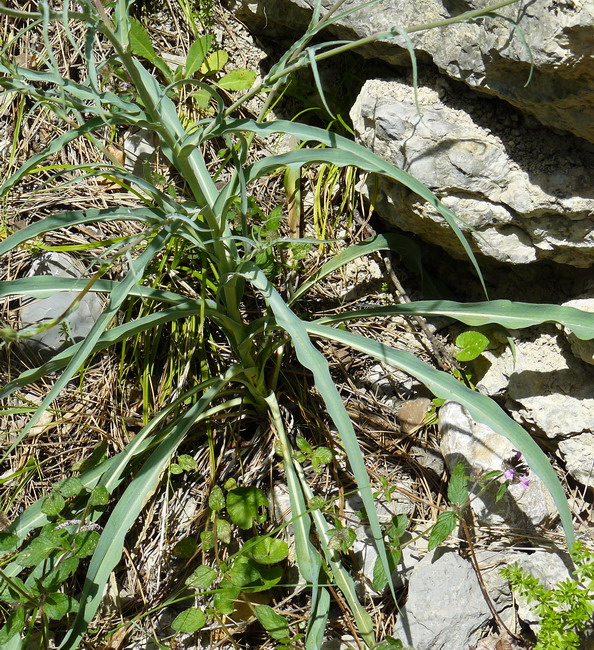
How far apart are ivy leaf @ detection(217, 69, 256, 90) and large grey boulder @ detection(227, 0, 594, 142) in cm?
25

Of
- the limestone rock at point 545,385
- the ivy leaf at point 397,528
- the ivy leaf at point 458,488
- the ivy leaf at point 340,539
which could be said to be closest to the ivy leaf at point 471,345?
the limestone rock at point 545,385

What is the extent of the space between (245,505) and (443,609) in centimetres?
45

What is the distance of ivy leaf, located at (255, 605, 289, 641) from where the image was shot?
1297 mm

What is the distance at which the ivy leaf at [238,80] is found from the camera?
1.79 metres

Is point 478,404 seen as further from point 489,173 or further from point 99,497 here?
point 99,497

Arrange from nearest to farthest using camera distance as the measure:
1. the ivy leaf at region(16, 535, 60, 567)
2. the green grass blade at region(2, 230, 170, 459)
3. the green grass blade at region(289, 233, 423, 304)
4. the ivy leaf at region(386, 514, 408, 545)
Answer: the green grass blade at region(2, 230, 170, 459) → the ivy leaf at region(16, 535, 60, 567) → the ivy leaf at region(386, 514, 408, 545) → the green grass blade at region(289, 233, 423, 304)

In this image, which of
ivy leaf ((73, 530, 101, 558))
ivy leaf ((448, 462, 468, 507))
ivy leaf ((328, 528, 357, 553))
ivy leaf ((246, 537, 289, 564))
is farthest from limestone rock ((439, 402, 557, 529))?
ivy leaf ((73, 530, 101, 558))

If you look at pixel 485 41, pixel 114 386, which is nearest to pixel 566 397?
pixel 485 41

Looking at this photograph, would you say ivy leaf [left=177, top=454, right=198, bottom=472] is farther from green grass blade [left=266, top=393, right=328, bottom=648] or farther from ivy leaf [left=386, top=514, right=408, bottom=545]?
ivy leaf [left=386, top=514, right=408, bottom=545]

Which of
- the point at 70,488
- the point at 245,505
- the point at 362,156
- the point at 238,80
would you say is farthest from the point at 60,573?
the point at 238,80

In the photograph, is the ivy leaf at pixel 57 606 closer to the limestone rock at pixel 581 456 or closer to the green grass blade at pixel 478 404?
the green grass blade at pixel 478 404

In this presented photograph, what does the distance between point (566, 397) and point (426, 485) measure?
382 mm

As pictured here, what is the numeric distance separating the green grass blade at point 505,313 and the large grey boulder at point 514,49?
36 cm

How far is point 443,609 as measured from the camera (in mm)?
1319
